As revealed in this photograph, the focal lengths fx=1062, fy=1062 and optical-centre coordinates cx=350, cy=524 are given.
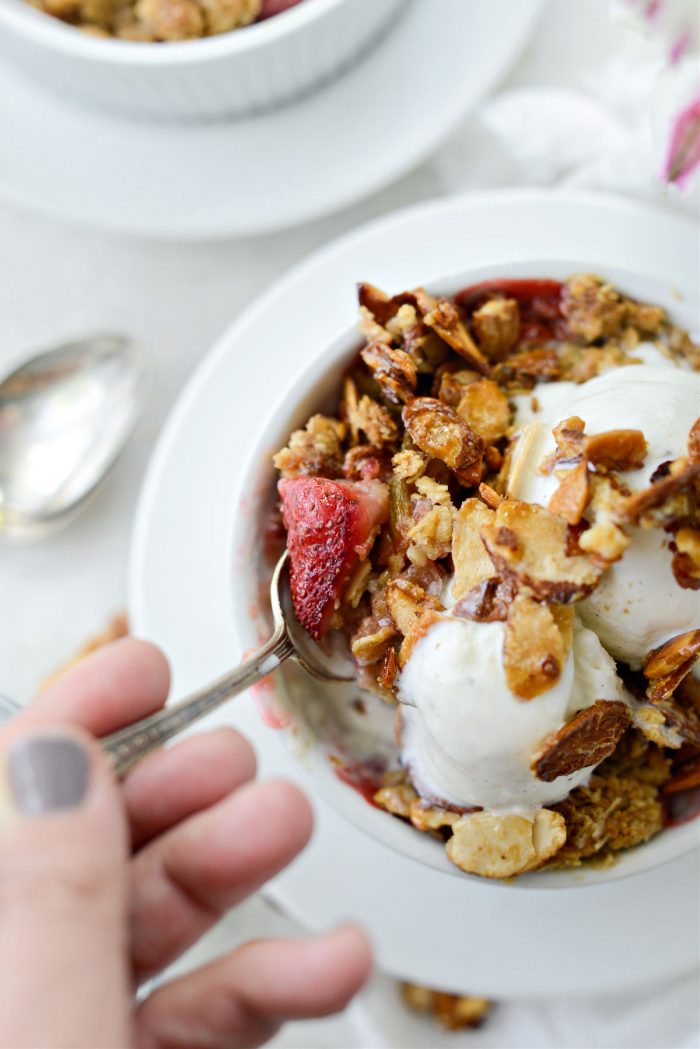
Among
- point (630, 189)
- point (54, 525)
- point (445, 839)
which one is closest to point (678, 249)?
point (630, 189)

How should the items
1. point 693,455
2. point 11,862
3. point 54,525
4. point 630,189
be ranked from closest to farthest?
point 11,862 < point 693,455 < point 630,189 < point 54,525

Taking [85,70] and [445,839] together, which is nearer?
[445,839]

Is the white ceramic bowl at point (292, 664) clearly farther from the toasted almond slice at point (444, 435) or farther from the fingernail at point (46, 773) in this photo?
the fingernail at point (46, 773)

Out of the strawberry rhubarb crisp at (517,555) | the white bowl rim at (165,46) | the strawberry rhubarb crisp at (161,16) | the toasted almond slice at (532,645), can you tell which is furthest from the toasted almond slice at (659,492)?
the strawberry rhubarb crisp at (161,16)

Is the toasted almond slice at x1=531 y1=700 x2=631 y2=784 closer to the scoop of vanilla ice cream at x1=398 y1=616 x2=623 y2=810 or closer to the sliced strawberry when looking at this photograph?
the scoop of vanilla ice cream at x1=398 y1=616 x2=623 y2=810

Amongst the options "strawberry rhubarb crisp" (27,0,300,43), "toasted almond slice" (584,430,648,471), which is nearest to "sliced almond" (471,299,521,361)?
"toasted almond slice" (584,430,648,471)

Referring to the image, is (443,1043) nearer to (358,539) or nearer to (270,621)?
(270,621)
